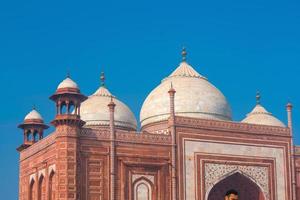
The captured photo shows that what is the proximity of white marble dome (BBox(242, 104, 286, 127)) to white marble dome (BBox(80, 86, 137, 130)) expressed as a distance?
15.2 feet

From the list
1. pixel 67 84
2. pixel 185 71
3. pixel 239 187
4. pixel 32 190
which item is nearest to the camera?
pixel 67 84

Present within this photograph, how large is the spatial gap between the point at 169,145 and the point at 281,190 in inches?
179

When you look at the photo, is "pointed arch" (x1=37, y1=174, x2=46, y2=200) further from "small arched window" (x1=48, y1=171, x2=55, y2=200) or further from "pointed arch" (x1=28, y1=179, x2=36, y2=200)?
"small arched window" (x1=48, y1=171, x2=55, y2=200)

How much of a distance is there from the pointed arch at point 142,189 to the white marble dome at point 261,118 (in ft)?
21.0

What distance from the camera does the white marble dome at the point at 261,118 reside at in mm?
21263

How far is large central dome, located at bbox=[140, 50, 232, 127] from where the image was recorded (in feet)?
62.4

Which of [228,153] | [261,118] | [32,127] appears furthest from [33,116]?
[261,118]

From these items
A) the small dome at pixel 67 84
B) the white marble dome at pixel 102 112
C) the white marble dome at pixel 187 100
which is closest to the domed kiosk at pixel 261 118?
the white marble dome at pixel 187 100

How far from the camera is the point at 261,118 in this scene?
70.7ft

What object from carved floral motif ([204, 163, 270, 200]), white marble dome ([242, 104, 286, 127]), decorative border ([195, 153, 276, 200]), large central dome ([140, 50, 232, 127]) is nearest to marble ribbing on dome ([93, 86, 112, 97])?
large central dome ([140, 50, 232, 127])

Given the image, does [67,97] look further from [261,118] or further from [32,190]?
[261,118]

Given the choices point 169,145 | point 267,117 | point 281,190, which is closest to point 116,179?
point 169,145

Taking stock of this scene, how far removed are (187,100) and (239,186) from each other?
11.0ft

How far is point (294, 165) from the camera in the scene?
19.2 meters
